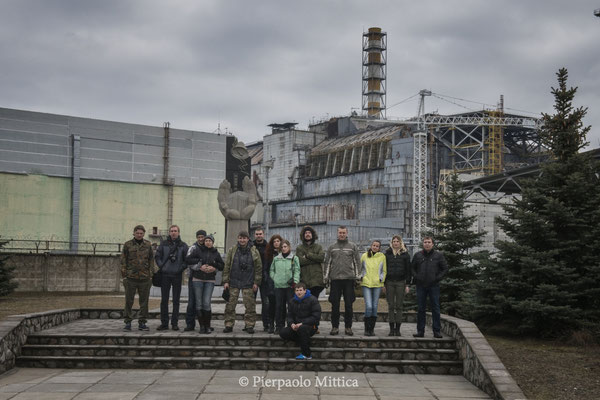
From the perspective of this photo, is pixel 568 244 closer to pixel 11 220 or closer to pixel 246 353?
pixel 246 353

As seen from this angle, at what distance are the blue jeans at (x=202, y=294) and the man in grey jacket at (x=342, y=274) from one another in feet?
7.25

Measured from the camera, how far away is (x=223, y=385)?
1071 cm

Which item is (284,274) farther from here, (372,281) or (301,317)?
(372,281)

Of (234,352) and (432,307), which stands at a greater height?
(432,307)

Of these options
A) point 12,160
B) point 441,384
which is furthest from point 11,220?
point 441,384

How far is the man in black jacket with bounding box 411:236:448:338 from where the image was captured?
1325cm

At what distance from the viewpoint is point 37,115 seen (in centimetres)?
5238

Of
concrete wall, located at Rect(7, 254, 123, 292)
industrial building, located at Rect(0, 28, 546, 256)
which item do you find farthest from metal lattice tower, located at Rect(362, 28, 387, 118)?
concrete wall, located at Rect(7, 254, 123, 292)

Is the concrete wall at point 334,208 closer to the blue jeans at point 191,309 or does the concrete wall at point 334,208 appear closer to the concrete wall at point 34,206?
the concrete wall at point 34,206

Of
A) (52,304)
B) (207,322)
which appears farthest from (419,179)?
(207,322)

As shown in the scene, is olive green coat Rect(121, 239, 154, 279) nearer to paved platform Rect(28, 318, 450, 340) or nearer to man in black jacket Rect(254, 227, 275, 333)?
paved platform Rect(28, 318, 450, 340)

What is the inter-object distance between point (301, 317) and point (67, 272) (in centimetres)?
3087

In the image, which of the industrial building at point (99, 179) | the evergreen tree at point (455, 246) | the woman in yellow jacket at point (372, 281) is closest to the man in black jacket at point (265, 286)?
the woman in yellow jacket at point (372, 281)

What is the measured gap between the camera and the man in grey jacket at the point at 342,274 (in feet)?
44.7
